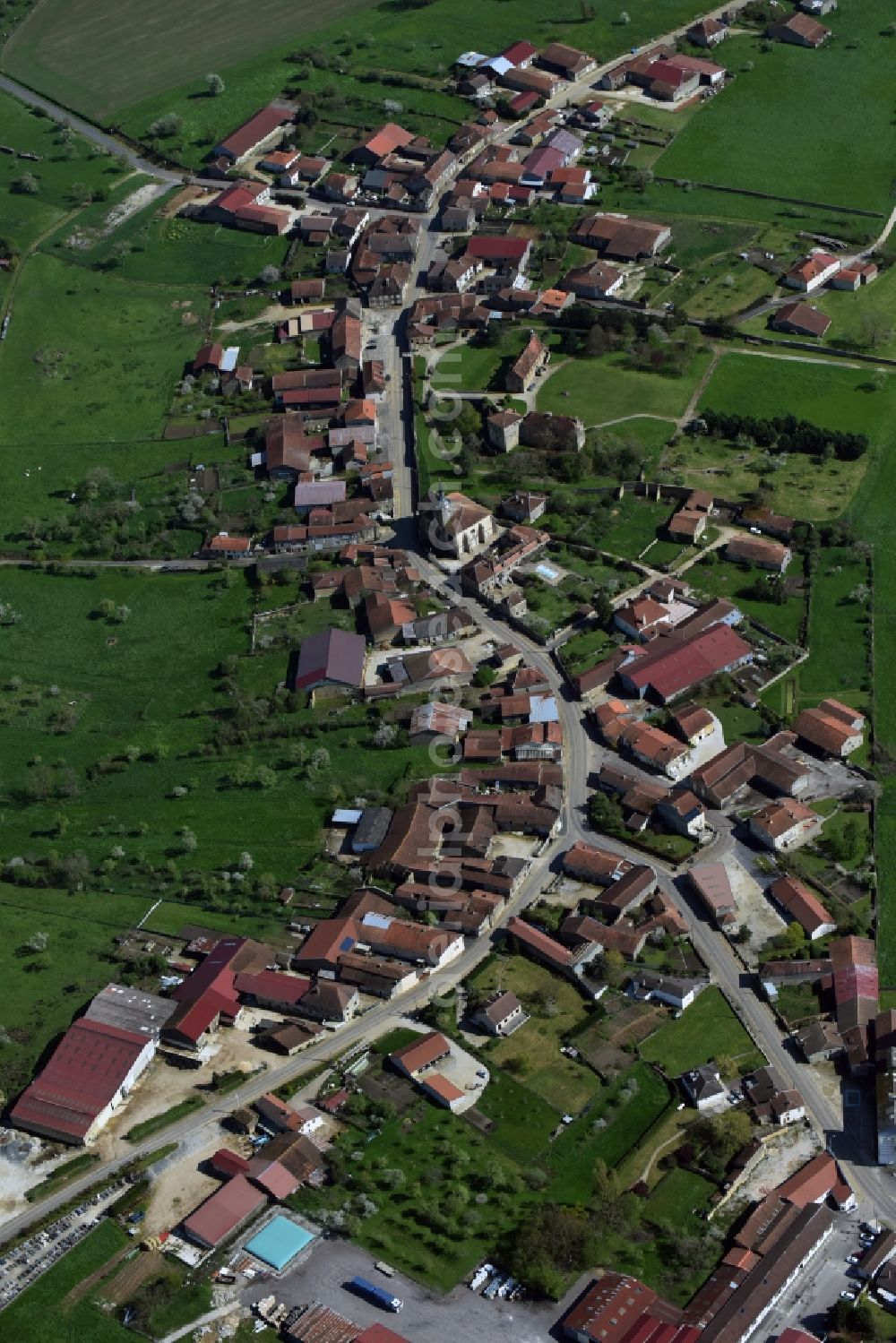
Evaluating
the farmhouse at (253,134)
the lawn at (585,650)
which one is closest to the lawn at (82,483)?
the lawn at (585,650)

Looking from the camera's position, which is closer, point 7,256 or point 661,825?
point 661,825

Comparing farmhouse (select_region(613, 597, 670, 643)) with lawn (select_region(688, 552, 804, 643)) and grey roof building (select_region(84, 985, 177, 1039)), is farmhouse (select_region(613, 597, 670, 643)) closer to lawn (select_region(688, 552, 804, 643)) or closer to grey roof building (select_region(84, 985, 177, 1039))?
lawn (select_region(688, 552, 804, 643))

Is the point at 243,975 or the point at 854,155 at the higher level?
the point at 854,155

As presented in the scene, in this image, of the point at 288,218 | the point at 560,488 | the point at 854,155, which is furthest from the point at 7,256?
the point at 854,155

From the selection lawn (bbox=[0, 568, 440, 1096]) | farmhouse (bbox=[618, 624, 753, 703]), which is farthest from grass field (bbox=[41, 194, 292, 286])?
farmhouse (bbox=[618, 624, 753, 703])

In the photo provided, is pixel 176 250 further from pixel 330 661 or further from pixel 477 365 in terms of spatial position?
pixel 330 661

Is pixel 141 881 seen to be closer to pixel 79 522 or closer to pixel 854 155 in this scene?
pixel 79 522

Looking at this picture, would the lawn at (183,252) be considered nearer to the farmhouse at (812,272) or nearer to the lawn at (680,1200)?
the farmhouse at (812,272)
